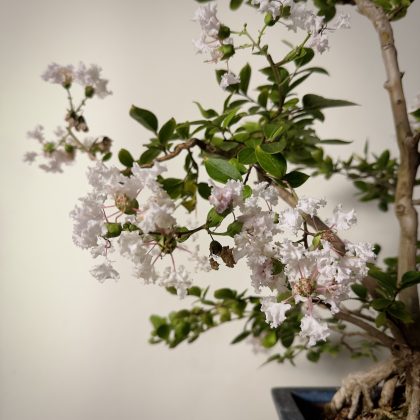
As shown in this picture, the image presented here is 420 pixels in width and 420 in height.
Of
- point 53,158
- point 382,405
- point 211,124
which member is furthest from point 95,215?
point 382,405

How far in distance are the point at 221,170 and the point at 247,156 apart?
0.05 metres

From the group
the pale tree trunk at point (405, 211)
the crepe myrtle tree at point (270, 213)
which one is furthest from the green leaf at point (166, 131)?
the pale tree trunk at point (405, 211)

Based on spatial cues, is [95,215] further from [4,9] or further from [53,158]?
[4,9]

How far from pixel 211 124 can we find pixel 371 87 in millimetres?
816

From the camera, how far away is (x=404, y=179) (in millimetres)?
711

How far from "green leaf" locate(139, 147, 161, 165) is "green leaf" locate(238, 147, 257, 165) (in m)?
0.16

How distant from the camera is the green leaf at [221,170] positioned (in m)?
0.45

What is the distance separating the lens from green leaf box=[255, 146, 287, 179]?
0.48m

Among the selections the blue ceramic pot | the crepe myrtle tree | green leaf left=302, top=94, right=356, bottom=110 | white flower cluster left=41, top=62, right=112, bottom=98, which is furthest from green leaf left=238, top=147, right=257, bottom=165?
the blue ceramic pot

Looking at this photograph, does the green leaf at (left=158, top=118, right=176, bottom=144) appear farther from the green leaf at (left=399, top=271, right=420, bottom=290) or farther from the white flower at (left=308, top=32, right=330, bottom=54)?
the green leaf at (left=399, top=271, right=420, bottom=290)

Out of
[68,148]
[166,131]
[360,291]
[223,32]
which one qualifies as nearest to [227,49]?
[223,32]

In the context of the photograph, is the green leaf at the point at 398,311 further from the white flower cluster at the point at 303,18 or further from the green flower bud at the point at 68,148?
the green flower bud at the point at 68,148

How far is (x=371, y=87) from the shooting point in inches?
49.8

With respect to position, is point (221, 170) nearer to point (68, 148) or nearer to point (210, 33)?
point (210, 33)
